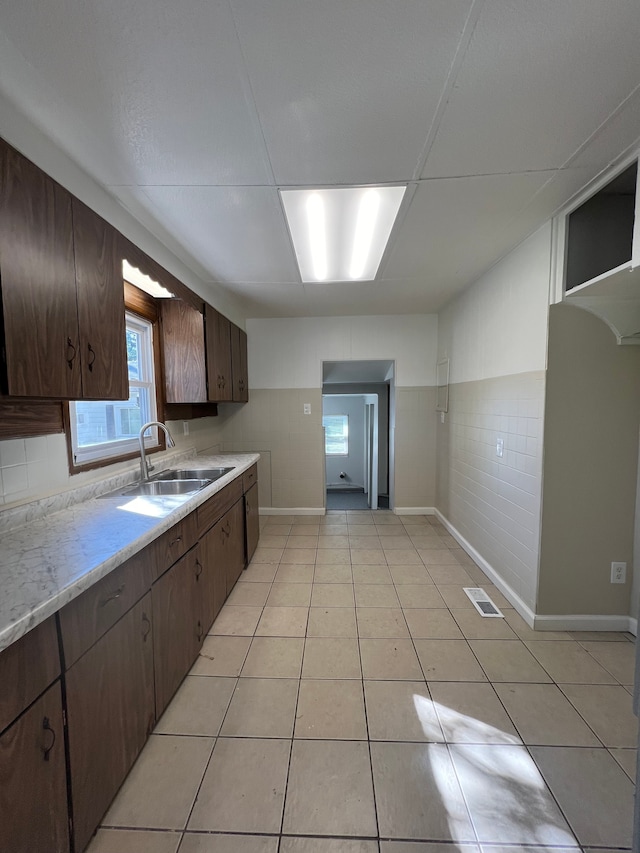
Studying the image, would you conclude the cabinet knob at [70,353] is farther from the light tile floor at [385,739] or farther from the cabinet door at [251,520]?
the cabinet door at [251,520]

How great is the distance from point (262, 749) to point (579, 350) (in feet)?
8.36

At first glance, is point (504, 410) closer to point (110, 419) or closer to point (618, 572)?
point (618, 572)

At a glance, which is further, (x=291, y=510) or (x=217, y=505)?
(x=291, y=510)

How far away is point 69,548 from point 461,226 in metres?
2.53

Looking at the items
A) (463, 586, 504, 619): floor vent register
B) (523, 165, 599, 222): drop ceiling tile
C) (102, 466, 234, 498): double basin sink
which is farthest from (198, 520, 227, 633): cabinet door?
(523, 165, 599, 222): drop ceiling tile

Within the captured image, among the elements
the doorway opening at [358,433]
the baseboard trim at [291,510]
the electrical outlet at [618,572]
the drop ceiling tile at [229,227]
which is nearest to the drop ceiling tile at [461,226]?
the drop ceiling tile at [229,227]

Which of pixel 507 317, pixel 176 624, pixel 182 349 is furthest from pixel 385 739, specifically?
pixel 182 349

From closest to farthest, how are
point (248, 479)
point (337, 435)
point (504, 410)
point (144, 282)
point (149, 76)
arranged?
1. point (149, 76)
2. point (144, 282)
3. point (504, 410)
4. point (248, 479)
5. point (337, 435)

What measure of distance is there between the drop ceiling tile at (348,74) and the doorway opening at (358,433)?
3.20 meters

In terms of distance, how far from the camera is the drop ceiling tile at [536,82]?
92 centimetres

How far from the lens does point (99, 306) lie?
1.46 m

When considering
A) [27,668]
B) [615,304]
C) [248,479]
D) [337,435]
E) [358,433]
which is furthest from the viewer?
[337,435]

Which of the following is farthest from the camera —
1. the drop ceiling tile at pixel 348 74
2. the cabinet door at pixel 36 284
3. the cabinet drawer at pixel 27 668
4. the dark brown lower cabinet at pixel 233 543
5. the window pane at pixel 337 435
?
the window pane at pixel 337 435

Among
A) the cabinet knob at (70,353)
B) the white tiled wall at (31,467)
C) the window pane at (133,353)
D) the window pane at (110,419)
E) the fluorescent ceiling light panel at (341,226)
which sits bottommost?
the white tiled wall at (31,467)
